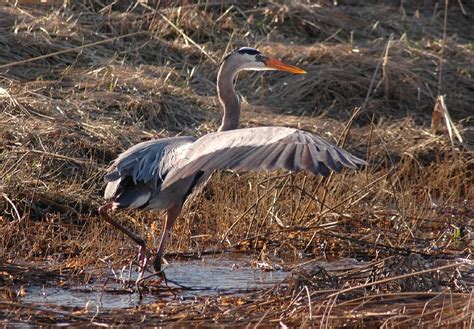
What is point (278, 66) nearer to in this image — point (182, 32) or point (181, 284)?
point (181, 284)

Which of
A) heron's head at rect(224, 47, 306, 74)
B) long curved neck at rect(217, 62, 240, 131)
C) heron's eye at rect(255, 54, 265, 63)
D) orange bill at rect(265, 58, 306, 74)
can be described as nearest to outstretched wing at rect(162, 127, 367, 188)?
long curved neck at rect(217, 62, 240, 131)

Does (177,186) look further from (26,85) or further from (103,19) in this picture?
(103,19)

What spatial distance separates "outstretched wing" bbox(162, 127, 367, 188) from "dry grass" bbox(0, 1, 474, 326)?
0.63 m

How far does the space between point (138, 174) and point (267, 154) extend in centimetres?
130

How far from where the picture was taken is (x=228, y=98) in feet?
24.8

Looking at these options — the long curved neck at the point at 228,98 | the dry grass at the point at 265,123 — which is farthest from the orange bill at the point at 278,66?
the dry grass at the point at 265,123

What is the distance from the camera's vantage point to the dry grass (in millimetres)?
5992

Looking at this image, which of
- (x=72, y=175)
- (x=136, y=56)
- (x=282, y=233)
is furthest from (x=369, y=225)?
(x=136, y=56)

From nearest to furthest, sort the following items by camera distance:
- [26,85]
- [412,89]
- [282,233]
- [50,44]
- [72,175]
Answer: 1. [282,233]
2. [72,175]
3. [26,85]
4. [50,44]
5. [412,89]

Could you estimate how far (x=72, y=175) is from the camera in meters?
8.25

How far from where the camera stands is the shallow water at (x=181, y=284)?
19.6 ft

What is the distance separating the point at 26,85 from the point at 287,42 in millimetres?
3011

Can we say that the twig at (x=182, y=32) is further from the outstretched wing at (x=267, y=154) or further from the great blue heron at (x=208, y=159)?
the outstretched wing at (x=267, y=154)

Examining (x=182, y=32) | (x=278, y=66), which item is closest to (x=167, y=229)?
→ (x=278, y=66)
